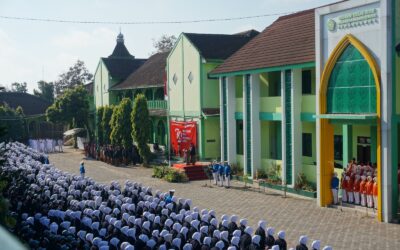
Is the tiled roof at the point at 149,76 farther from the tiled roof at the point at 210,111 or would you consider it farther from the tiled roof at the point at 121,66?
the tiled roof at the point at 210,111

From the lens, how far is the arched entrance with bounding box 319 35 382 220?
16.0 m

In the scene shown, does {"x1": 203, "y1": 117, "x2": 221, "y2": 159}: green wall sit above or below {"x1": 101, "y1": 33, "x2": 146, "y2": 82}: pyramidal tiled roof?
below

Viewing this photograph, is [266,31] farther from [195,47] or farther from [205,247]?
[205,247]

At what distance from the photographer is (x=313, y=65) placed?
1952cm

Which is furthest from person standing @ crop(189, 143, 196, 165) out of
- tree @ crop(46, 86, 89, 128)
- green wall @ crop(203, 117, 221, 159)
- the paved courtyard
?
tree @ crop(46, 86, 89, 128)

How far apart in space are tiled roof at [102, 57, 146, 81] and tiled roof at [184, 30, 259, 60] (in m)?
13.8

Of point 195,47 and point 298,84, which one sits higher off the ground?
point 195,47

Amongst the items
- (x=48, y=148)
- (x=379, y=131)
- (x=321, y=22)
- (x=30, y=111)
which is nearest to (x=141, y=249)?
(x=379, y=131)

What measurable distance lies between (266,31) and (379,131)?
39.5ft

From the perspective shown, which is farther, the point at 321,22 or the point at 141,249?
the point at 321,22

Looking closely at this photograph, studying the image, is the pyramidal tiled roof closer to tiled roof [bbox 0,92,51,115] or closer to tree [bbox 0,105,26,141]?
tree [bbox 0,105,26,141]

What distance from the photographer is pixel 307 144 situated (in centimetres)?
2333

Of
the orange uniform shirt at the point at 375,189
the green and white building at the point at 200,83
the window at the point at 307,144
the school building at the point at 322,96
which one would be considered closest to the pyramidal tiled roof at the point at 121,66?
the green and white building at the point at 200,83

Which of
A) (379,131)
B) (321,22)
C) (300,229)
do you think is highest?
(321,22)
